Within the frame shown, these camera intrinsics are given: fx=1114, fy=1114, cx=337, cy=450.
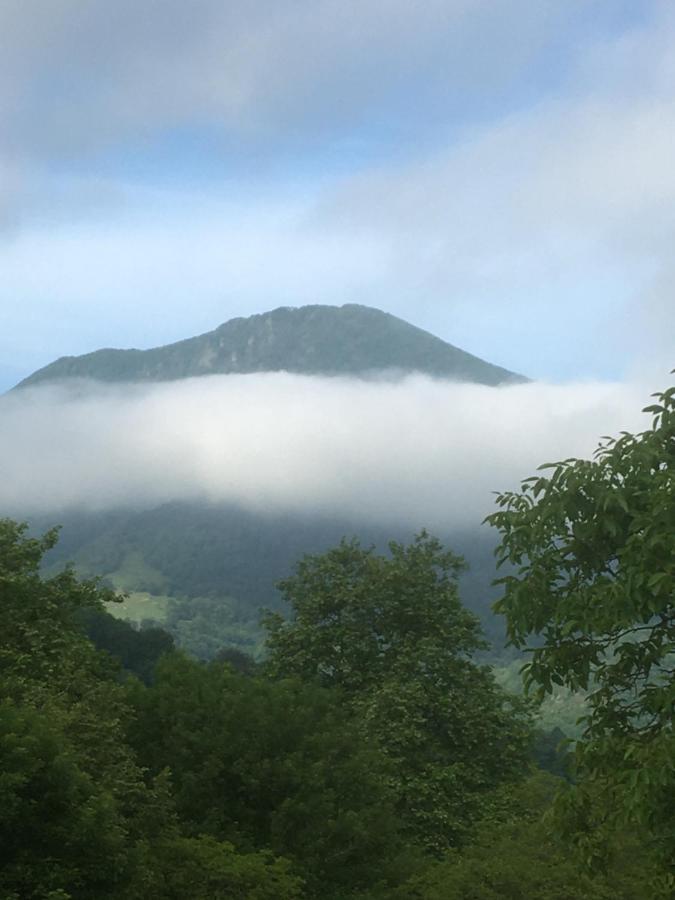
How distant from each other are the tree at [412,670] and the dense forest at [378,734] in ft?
0.37

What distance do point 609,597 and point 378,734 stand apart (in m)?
28.2

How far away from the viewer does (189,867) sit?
24031 millimetres

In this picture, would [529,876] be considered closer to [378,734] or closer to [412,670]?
[378,734]

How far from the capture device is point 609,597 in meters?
14.1

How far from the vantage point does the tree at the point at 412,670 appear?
133ft

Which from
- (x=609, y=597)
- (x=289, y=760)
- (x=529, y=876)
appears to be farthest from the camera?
(x=289, y=760)

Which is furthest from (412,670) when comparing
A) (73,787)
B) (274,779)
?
(73,787)

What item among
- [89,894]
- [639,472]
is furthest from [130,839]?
[639,472]

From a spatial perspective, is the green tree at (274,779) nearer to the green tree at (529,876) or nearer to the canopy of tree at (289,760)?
the canopy of tree at (289,760)

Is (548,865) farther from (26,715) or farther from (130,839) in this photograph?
(26,715)

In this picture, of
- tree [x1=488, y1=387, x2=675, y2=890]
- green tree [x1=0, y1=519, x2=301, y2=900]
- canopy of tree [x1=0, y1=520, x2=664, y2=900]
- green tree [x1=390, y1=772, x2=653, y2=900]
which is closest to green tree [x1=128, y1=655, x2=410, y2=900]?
canopy of tree [x1=0, y1=520, x2=664, y2=900]

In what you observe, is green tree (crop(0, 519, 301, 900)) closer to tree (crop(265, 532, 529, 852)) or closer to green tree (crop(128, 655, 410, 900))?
green tree (crop(128, 655, 410, 900))

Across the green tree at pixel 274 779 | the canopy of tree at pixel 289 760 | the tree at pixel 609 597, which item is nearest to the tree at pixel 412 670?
the canopy of tree at pixel 289 760

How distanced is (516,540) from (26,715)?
32.0 ft
